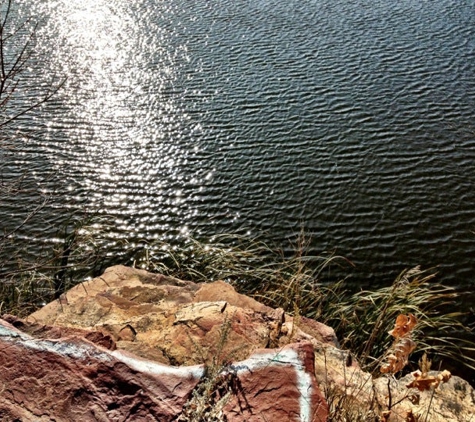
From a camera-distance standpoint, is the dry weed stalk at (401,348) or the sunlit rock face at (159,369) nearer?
the dry weed stalk at (401,348)

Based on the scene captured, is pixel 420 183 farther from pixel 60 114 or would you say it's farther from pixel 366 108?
pixel 60 114

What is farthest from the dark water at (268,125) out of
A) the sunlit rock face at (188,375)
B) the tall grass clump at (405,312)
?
the sunlit rock face at (188,375)

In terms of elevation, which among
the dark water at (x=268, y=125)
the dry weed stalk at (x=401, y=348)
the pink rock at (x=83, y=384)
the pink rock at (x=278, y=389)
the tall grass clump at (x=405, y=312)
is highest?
the dark water at (x=268, y=125)

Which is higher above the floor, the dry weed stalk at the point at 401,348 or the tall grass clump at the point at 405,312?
the tall grass clump at the point at 405,312

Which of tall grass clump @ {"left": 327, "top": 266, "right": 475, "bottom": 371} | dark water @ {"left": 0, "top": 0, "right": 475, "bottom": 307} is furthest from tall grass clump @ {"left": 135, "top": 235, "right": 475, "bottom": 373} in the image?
dark water @ {"left": 0, "top": 0, "right": 475, "bottom": 307}

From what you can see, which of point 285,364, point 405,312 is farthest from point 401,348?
point 405,312

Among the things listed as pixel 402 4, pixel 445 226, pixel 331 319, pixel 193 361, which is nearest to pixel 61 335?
pixel 193 361

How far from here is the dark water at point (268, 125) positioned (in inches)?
295

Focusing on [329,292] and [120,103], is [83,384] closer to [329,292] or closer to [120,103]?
[329,292]

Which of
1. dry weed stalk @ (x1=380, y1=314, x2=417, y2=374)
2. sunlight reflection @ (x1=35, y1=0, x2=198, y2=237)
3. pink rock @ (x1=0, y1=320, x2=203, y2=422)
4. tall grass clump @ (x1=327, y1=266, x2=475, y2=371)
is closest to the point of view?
dry weed stalk @ (x1=380, y1=314, x2=417, y2=374)

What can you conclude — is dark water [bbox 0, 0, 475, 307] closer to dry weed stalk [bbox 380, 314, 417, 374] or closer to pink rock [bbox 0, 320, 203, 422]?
dry weed stalk [bbox 380, 314, 417, 374]

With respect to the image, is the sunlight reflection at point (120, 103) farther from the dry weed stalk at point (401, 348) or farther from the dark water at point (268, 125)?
the dry weed stalk at point (401, 348)

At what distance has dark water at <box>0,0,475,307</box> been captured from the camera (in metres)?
7.48

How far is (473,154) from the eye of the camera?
8.54 meters
